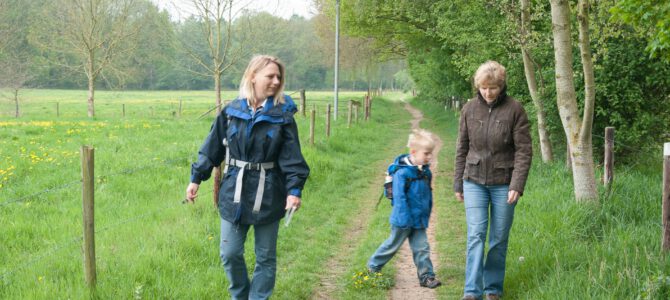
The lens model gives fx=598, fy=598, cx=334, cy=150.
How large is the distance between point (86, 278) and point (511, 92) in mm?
9996

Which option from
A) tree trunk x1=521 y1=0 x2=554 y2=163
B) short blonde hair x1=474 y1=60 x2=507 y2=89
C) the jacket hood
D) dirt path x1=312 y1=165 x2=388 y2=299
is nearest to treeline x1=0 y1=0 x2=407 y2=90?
tree trunk x1=521 y1=0 x2=554 y2=163

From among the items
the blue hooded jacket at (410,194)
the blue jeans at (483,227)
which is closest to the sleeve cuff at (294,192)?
the blue hooded jacket at (410,194)

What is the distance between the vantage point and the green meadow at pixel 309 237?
489 centimetres

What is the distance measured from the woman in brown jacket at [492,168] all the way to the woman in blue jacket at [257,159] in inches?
58.3

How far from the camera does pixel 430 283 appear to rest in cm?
540

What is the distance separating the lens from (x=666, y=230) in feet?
16.8

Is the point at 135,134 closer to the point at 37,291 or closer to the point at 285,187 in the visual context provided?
the point at 37,291

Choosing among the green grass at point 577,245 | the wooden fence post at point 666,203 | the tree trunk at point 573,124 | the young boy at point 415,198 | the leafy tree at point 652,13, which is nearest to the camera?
the green grass at point 577,245

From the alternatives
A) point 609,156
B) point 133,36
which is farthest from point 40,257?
point 133,36

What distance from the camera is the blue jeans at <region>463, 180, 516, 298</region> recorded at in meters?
4.76

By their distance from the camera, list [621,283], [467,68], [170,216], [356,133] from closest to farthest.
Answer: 1. [621,283]
2. [170,216]
3. [467,68]
4. [356,133]


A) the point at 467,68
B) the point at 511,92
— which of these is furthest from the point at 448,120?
the point at 511,92

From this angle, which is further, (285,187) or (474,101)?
(474,101)

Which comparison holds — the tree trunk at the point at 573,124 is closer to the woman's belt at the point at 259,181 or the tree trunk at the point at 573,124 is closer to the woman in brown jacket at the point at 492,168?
the woman in brown jacket at the point at 492,168
